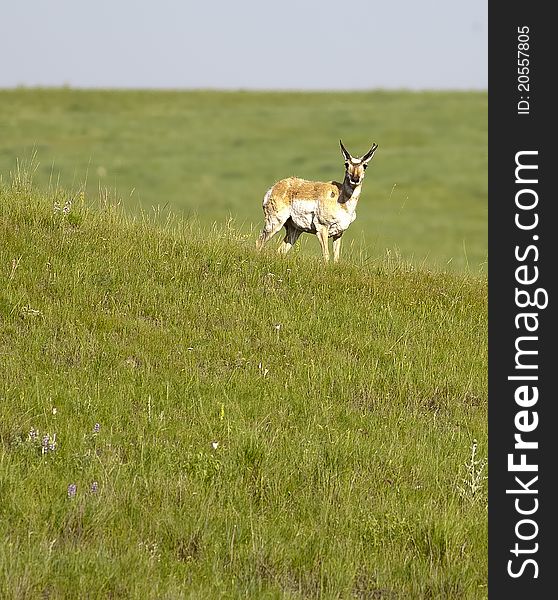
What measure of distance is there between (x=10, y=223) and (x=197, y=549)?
7308 mm

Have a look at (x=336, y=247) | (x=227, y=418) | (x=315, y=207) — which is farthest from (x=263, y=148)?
(x=227, y=418)

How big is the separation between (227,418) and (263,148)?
5046cm

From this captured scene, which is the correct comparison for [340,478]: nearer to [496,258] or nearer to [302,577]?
[302,577]

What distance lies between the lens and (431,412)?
31.6 ft

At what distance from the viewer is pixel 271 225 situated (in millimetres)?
16969

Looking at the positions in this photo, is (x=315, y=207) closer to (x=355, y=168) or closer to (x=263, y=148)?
(x=355, y=168)

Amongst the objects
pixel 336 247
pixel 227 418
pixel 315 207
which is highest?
pixel 315 207

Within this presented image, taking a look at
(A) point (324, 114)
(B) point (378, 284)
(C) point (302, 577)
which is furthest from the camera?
(A) point (324, 114)

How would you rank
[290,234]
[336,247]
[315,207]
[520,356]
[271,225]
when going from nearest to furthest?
[520,356], [336,247], [315,207], [271,225], [290,234]

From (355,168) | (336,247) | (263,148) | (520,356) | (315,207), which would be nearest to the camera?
(520,356)

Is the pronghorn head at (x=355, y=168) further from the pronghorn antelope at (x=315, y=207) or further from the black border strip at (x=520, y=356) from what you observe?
the black border strip at (x=520, y=356)

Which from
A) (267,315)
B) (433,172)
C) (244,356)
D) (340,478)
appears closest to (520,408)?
(340,478)

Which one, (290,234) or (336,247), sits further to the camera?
(290,234)

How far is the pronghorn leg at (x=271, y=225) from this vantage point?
55.3ft
